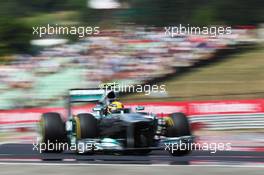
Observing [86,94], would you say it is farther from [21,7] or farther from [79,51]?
[21,7]

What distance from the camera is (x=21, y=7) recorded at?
1021 inches

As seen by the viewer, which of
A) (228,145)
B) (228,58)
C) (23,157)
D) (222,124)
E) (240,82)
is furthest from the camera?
(228,58)

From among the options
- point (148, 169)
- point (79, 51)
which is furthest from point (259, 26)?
point (148, 169)

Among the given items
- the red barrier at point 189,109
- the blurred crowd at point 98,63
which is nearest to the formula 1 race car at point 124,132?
the red barrier at point 189,109

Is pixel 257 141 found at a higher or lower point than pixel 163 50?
lower

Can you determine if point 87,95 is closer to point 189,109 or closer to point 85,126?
point 85,126

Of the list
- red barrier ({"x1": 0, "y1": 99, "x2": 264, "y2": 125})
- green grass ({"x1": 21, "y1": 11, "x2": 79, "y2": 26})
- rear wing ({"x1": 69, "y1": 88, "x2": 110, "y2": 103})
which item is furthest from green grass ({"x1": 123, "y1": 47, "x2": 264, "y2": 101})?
rear wing ({"x1": 69, "y1": 88, "x2": 110, "y2": 103})

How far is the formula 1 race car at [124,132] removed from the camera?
30.6 feet

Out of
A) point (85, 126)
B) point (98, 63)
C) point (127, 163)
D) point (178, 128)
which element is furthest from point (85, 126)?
point (98, 63)

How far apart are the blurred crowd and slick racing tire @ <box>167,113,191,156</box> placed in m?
9.04

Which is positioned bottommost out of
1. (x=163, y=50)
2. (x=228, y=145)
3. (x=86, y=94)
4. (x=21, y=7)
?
(x=228, y=145)

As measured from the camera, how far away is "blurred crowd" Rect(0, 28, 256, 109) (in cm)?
1872

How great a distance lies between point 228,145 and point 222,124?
270 centimetres

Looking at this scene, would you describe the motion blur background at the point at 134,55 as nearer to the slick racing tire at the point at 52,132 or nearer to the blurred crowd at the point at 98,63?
the blurred crowd at the point at 98,63
